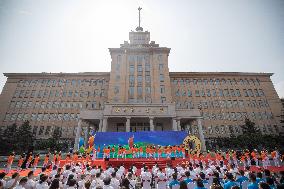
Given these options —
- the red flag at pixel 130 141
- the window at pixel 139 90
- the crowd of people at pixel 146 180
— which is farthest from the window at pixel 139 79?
the crowd of people at pixel 146 180

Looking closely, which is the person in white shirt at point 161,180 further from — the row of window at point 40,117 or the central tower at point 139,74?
the row of window at point 40,117

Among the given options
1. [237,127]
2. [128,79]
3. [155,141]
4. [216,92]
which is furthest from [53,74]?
[237,127]

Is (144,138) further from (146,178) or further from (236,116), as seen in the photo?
(236,116)

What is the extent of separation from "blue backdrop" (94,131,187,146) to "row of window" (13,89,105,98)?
802 inches

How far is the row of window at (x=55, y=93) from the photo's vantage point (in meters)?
44.0

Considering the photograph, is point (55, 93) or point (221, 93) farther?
point (221, 93)

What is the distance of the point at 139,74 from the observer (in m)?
39.6

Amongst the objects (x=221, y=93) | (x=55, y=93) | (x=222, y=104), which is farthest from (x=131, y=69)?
(x=222, y=104)

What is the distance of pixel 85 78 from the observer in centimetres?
4647

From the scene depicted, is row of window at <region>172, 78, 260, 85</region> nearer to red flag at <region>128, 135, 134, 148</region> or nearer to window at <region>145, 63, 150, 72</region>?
window at <region>145, 63, 150, 72</region>

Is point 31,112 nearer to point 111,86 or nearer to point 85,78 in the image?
point 85,78

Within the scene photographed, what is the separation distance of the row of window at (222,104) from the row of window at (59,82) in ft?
69.6

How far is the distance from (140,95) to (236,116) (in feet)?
77.7

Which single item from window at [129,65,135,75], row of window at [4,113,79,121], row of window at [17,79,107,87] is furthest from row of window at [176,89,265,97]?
row of window at [4,113,79,121]
